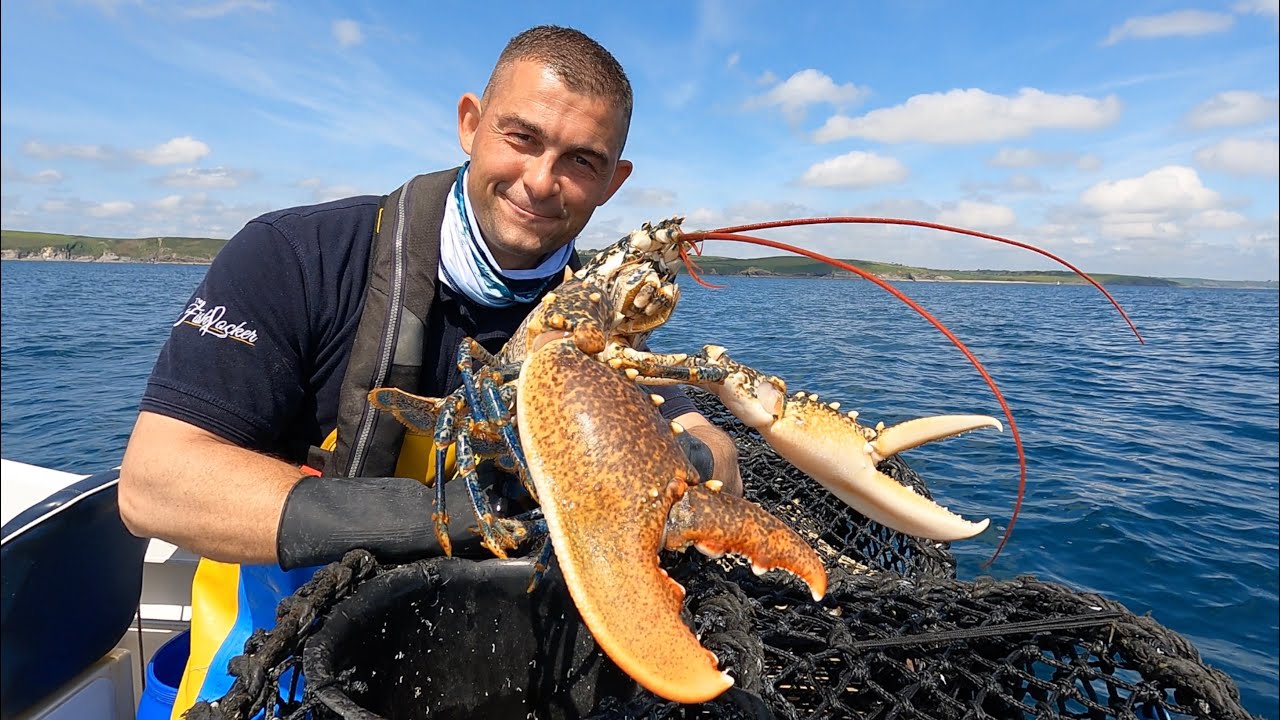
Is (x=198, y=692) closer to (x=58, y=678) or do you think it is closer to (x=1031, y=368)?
(x=58, y=678)

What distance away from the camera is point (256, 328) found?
223 centimetres

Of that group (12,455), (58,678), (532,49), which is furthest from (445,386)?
(12,455)

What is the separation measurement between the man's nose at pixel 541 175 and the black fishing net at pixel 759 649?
1388 millimetres

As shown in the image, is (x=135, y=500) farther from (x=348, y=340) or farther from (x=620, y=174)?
(x=620, y=174)

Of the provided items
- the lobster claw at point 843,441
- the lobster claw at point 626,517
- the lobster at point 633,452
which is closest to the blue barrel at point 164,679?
the lobster at point 633,452

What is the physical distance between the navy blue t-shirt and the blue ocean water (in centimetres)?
571

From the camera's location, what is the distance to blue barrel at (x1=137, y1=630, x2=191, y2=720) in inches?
93.4

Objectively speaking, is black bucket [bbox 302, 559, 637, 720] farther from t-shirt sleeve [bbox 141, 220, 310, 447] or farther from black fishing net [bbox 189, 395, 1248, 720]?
t-shirt sleeve [bbox 141, 220, 310, 447]

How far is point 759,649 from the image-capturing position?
1458 millimetres

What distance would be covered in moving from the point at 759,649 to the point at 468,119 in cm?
245

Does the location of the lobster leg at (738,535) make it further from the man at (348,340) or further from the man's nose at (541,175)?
the man's nose at (541,175)

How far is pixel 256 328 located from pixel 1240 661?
280 inches

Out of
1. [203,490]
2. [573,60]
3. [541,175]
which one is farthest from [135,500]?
[573,60]

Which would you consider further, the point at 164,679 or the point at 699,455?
the point at 164,679
